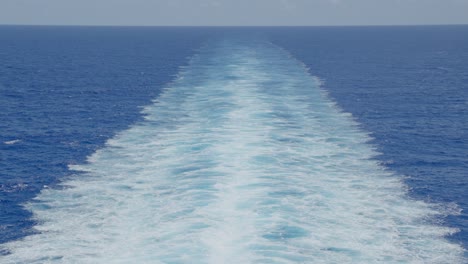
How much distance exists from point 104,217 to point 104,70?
73.8 meters

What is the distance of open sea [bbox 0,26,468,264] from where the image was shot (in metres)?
30.6

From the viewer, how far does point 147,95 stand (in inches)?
3024

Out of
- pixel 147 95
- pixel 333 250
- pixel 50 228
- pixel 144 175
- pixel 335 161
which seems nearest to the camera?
pixel 333 250

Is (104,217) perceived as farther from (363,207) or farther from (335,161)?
(335,161)

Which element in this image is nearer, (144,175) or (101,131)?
(144,175)

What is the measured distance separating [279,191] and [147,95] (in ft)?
139

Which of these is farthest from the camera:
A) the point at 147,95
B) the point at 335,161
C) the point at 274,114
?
the point at 147,95

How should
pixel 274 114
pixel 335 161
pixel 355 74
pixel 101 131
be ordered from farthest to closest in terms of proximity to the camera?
pixel 355 74 → pixel 274 114 → pixel 101 131 → pixel 335 161

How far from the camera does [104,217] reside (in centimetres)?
3428

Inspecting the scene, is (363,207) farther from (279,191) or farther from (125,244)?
(125,244)

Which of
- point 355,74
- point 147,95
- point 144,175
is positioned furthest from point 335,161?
point 355,74

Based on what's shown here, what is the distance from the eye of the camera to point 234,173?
4088 cm

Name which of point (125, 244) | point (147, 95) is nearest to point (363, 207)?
point (125, 244)

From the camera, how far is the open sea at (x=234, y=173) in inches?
1205
